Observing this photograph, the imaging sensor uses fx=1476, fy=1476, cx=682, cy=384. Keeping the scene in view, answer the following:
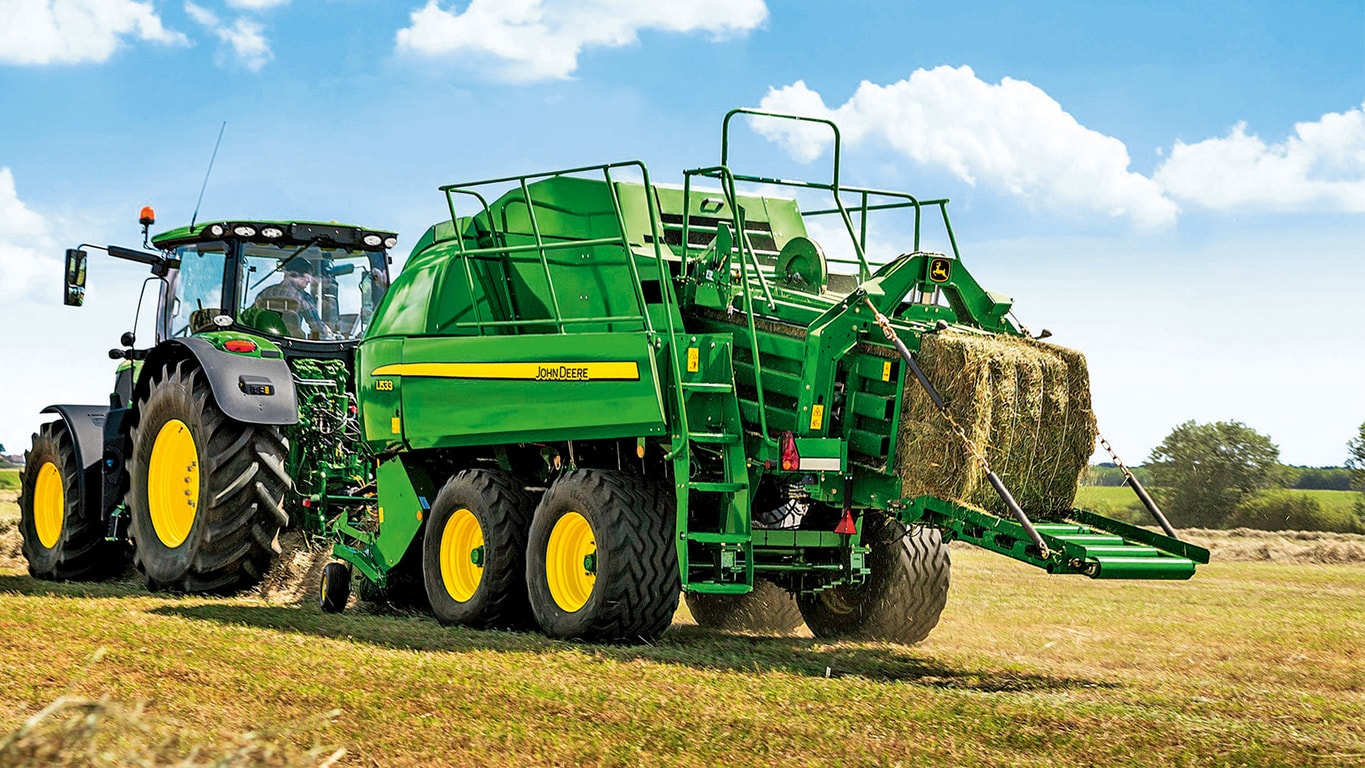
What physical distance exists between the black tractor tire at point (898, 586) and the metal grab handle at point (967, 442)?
5.35ft

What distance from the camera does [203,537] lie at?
10992 mm

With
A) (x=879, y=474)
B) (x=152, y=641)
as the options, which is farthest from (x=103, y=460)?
(x=879, y=474)

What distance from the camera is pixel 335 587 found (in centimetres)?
1077

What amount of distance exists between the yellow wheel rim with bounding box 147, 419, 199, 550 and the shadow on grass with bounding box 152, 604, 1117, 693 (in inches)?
56.2

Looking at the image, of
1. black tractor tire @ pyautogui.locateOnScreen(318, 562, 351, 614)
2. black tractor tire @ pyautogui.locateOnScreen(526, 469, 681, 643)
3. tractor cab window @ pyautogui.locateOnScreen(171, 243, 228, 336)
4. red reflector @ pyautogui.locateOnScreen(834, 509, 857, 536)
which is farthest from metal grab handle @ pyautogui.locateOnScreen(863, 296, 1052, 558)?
tractor cab window @ pyautogui.locateOnScreen(171, 243, 228, 336)

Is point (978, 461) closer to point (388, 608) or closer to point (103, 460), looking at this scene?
point (388, 608)

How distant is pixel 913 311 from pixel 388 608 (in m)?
4.67

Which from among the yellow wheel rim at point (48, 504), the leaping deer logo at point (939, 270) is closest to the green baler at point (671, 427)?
the leaping deer logo at point (939, 270)

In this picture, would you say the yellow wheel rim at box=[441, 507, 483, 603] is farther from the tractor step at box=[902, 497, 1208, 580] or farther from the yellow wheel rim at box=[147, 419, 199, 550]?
the tractor step at box=[902, 497, 1208, 580]

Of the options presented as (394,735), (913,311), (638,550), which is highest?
(913,311)

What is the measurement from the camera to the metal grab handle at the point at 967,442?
25.9 ft

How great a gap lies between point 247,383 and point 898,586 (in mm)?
5070

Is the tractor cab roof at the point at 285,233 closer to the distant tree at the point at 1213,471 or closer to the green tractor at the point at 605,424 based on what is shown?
the green tractor at the point at 605,424

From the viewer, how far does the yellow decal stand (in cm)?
894
